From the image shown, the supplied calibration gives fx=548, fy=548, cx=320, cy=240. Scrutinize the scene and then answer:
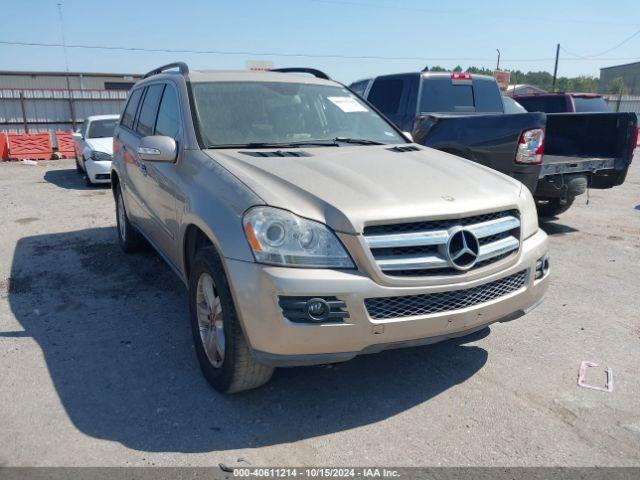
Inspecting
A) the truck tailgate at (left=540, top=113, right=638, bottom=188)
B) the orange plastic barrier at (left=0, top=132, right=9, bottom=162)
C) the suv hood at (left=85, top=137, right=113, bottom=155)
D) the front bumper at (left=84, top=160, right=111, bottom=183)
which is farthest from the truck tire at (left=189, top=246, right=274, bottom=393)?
the orange plastic barrier at (left=0, top=132, right=9, bottom=162)

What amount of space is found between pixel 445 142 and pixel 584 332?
10.5 ft

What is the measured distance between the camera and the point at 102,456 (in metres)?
2.64

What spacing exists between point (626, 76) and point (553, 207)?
7841cm

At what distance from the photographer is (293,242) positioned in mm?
2641

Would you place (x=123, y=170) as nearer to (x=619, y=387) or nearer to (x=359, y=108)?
(x=359, y=108)

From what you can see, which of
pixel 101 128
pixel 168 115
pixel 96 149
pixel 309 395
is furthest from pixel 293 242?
pixel 101 128

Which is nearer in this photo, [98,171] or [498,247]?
[498,247]

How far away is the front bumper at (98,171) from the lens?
11094mm

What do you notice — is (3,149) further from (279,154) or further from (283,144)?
(279,154)

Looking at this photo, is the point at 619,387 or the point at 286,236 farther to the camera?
the point at 619,387

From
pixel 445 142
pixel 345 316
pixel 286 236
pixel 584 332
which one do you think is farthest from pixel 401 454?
pixel 445 142

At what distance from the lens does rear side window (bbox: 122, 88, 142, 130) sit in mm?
5484

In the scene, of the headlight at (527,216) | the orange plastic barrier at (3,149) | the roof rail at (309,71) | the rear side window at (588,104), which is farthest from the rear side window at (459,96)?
the orange plastic barrier at (3,149)

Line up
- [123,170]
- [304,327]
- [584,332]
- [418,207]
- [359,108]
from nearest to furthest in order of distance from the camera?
[304,327], [418,207], [584,332], [359,108], [123,170]
